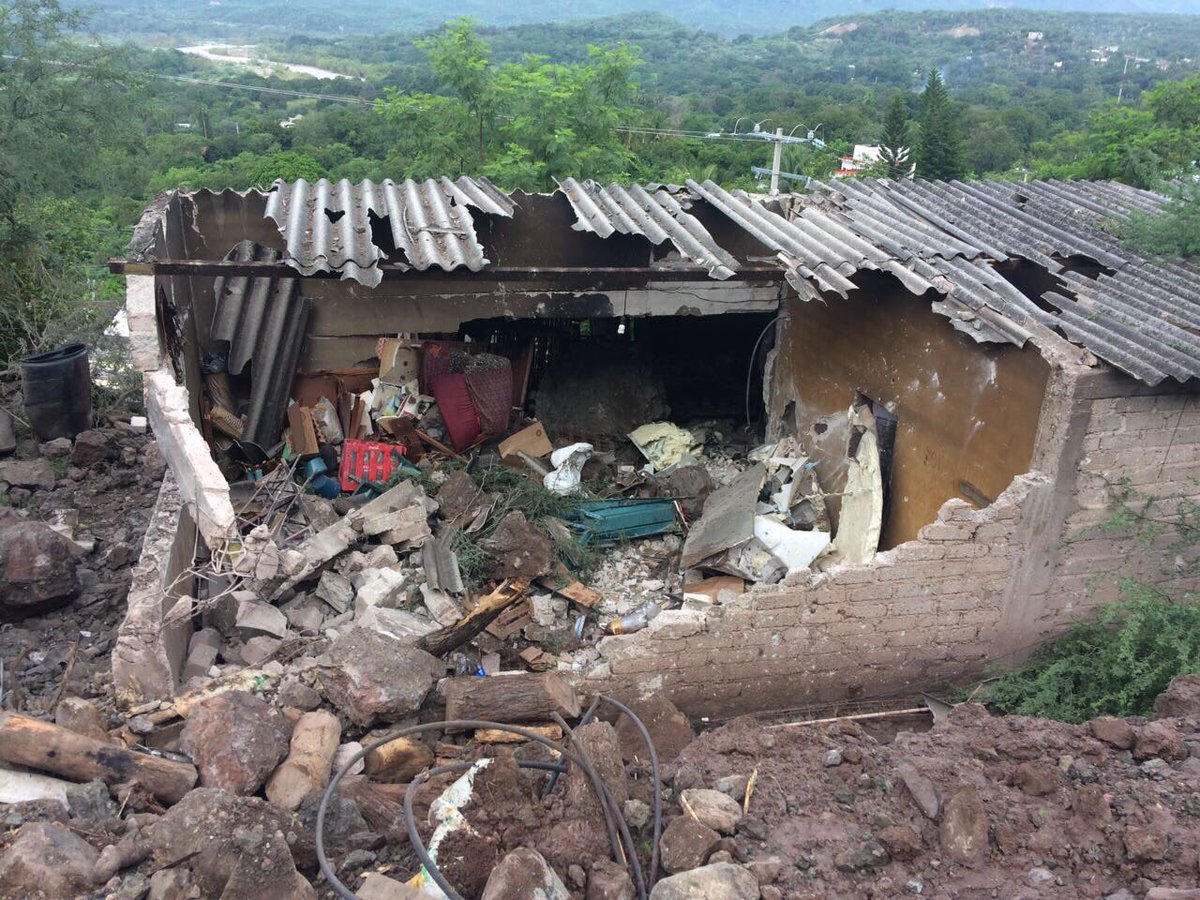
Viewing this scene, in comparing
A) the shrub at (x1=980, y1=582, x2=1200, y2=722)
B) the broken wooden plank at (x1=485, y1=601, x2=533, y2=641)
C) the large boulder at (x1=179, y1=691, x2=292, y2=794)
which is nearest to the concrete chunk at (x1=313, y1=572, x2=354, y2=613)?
the broken wooden plank at (x1=485, y1=601, x2=533, y2=641)

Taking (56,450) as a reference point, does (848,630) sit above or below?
above

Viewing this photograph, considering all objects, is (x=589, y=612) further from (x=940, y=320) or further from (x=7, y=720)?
(x=7, y=720)

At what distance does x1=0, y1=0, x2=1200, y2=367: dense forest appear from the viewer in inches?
566

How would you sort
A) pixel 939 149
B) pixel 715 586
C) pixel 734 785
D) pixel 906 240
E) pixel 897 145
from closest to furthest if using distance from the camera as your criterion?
1. pixel 734 785
2. pixel 906 240
3. pixel 715 586
4. pixel 939 149
5. pixel 897 145

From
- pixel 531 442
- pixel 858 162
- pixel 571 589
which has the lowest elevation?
pixel 571 589

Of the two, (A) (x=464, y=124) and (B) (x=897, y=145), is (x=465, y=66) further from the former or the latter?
(B) (x=897, y=145)

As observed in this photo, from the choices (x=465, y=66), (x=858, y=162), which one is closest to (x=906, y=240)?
(x=465, y=66)

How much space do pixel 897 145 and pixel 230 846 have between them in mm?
40692

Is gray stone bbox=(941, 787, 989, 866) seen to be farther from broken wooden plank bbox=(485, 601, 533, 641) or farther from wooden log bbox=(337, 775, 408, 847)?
broken wooden plank bbox=(485, 601, 533, 641)

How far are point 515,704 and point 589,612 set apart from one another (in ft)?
7.41

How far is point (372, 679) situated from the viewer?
→ 17.5 feet

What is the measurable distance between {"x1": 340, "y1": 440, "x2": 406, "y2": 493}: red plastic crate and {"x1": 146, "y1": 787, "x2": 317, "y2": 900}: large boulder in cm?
514

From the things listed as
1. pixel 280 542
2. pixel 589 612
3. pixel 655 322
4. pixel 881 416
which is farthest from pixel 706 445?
pixel 280 542

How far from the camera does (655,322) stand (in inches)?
440
